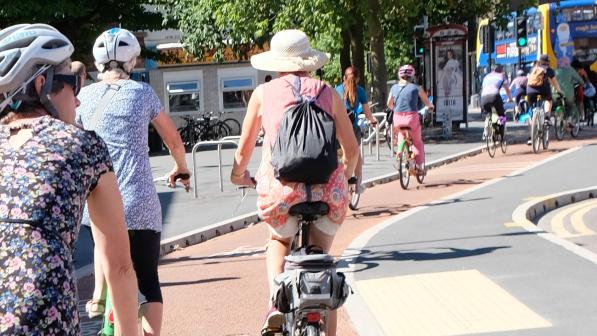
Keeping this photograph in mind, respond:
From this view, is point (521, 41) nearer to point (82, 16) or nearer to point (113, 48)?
point (82, 16)

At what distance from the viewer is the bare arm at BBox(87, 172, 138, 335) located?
3152 millimetres

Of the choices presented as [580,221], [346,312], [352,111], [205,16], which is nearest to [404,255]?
[346,312]

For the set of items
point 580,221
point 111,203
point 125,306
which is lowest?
point 580,221

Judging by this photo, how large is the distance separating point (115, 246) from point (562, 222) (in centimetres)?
966

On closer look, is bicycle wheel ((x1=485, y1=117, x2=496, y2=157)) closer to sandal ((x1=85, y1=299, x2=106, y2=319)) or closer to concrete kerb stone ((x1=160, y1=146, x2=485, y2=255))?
concrete kerb stone ((x1=160, y1=146, x2=485, y2=255))

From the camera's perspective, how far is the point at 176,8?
39750mm

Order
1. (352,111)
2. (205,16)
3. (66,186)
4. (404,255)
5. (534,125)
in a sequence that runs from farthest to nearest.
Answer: (205,16), (534,125), (352,111), (404,255), (66,186)

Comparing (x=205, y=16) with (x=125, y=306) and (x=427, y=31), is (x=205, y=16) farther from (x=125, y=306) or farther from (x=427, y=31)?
(x=125, y=306)

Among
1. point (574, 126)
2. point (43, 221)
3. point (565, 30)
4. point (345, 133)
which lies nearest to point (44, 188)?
point (43, 221)

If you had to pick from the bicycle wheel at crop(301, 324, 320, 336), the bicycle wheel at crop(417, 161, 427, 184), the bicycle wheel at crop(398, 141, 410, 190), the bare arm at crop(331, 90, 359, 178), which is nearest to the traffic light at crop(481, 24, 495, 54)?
the bicycle wheel at crop(417, 161, 427, 184)

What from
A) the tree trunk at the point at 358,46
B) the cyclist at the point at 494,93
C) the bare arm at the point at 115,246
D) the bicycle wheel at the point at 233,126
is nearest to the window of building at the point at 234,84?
the bicycle wheel at the point at 233,126

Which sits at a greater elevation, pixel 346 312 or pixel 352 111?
pixel 352 111

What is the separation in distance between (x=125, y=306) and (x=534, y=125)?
61.6 feet

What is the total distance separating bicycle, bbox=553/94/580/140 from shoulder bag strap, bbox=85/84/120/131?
65.0 feet
